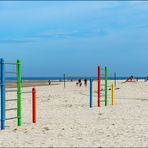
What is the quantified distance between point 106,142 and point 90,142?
33 centimetres

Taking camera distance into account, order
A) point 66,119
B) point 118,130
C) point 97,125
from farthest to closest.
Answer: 1. point 66,119
2. point 97,125
3. point 118,130

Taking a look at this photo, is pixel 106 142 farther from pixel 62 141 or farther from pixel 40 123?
pixel 40 123

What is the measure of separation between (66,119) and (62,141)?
4.05 meters

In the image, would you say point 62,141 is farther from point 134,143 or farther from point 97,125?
point 97,125

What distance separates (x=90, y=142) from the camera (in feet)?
27.3

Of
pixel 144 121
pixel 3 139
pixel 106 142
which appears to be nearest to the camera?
pixel 106 142

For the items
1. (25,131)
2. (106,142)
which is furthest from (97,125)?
(106,142)

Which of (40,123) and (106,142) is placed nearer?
(106,142)

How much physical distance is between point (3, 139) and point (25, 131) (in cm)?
114

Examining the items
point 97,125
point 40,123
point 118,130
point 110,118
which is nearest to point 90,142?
point 118,130

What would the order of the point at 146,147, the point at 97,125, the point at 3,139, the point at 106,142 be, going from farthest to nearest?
the point at 97,125 < the point at 3,139 < the point at 106,142 < the point at 146,147

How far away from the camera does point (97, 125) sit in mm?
11008

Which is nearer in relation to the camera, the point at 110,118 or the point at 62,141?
the point at 62,141

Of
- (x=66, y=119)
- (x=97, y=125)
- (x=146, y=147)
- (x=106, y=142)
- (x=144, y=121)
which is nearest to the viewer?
(x=146, y=147)
